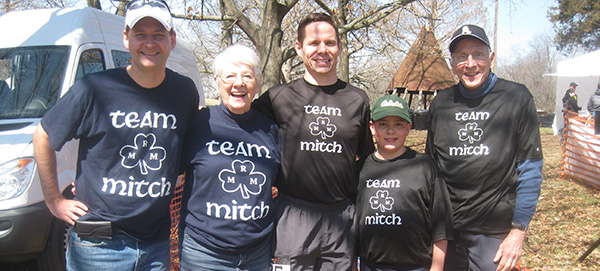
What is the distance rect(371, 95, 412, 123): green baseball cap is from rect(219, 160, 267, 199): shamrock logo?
0.81 meters

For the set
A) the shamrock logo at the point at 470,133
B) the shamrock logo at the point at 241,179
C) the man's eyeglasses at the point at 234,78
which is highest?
the man's eyeglasses at the point at 234,78

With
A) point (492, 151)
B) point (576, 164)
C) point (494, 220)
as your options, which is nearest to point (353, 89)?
point (492, 151)

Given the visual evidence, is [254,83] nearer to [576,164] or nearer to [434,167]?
[434,167]

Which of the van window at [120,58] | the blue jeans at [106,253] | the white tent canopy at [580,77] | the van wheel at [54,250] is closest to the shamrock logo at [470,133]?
the blue jeans at [106,253]

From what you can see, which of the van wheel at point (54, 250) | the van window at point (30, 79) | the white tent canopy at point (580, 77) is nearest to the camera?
the van wheel at point (54, 250)

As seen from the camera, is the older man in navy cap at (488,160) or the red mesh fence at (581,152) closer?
the older man in navy cap at (488,160)

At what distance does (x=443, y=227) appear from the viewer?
2.46m

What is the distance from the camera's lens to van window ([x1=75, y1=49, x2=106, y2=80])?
4.59 metres

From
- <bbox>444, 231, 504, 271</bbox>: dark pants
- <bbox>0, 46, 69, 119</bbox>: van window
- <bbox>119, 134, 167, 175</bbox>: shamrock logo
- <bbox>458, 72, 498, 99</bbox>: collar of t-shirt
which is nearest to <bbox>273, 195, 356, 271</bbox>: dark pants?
<bbox>444, 231, 504, 271</bbox>: dark pants

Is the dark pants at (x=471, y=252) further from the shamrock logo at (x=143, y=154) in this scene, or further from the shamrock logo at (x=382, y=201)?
the shamrock logo at (x=143, y=154)

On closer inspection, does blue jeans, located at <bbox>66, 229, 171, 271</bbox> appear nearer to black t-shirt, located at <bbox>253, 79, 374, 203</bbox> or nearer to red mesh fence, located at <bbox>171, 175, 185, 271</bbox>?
black t-shirt, located at <bbox>253, 79, 374, 203</bbox>

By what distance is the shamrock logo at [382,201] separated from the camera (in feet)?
8.28

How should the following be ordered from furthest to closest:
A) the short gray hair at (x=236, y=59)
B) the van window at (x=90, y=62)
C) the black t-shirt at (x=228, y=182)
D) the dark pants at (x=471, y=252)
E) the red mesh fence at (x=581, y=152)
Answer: the red mesh fence at (x=581, y=152)
the van window at (x=90, y=62)
the dark pants at (x=471, y=252)
the short gray hair at (x=236, y=59)
the black t-shirt at (x=228, y=182)

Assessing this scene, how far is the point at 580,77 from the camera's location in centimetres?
1838
